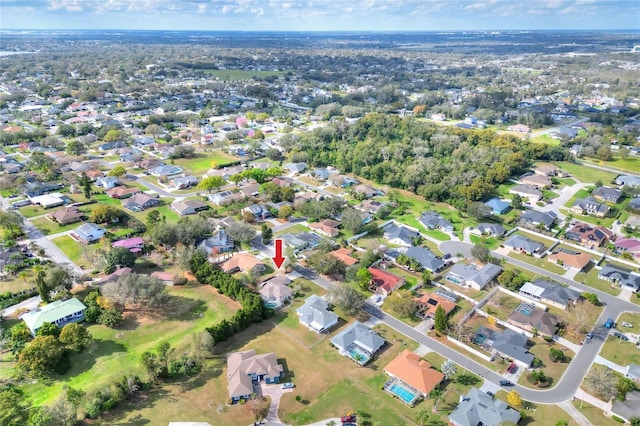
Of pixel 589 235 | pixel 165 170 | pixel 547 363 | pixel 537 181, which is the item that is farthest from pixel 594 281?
pixel 165 170

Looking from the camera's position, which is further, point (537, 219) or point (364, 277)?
point (537, 219)

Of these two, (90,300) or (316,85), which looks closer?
(90,300)

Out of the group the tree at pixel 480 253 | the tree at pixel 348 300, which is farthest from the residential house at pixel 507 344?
the tree at pixel 480 253

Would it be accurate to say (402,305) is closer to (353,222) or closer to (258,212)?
(353,222)

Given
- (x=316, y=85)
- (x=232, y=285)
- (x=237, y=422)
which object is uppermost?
(x=316, y=85)

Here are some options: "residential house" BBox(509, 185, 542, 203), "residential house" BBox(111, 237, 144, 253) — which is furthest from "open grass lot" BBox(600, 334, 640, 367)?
"residential house" BBox(111, 237, 144, 253)

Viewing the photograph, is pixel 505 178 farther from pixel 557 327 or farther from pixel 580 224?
pixel 557 327

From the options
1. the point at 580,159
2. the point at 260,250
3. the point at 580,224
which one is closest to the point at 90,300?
the point at 260,250

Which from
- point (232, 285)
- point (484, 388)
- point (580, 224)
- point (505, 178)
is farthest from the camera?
point (505, 178)
